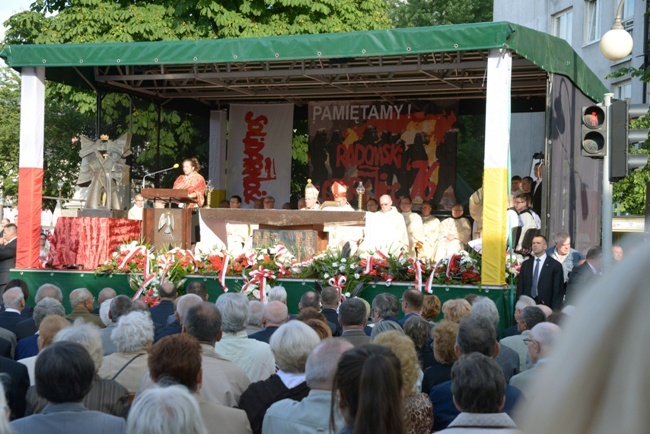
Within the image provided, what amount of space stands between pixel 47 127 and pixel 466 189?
42.1ft

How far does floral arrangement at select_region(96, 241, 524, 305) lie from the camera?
43.1 ft

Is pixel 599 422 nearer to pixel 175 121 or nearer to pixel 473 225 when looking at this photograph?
pixel 473 225

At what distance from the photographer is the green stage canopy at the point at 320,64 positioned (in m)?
13.1

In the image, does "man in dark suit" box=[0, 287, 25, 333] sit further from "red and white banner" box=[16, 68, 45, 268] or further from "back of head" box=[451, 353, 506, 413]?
"red and white banner" box=[16, 68, 45, 268]

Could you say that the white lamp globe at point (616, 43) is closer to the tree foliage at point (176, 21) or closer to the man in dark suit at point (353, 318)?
the man in dark suit at point (353, 318)

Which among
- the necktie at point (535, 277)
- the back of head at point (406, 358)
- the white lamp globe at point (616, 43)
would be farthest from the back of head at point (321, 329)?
the white lamp globe at point (616, 43)

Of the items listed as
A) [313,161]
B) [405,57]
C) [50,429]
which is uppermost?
[405,57]

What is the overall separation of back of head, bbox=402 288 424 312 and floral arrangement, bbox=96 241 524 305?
4.46m

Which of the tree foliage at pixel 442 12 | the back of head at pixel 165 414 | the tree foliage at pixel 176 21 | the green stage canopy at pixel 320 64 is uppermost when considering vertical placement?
the tree foliage at pixel 442 12

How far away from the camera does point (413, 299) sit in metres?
8.22

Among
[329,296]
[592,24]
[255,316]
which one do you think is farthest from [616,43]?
[592,24]

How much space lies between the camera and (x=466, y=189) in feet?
66.1

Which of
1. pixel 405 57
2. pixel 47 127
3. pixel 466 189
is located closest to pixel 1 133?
pixel 47 127

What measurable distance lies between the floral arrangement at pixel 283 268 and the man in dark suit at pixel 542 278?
47 cm
